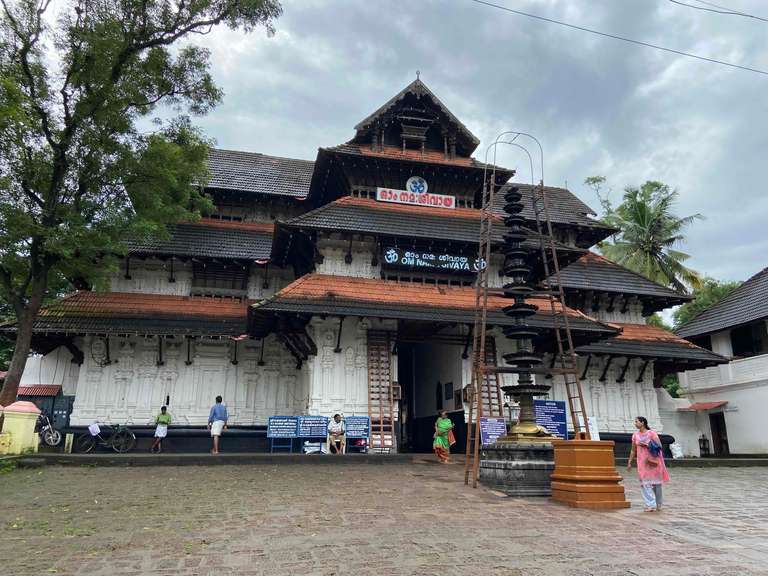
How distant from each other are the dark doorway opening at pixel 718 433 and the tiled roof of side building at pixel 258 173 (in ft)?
62.2

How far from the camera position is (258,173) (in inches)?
857

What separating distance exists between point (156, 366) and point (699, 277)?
31.8 metres

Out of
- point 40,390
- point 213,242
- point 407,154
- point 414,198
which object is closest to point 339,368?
point 414,198

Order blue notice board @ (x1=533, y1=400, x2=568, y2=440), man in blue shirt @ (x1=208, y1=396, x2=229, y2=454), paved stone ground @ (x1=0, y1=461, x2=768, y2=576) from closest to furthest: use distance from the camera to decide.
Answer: paved stone ground @ (x1=0, y1=461, x2=768, y2=576)
man in blue shirt @ (x1=208, y1=396, x2=229, y2=454)
blue notice board @ (x1=533, y1=400, x2=568, y2=440)

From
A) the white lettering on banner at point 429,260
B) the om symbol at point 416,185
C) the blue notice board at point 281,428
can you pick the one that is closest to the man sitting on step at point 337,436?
Answer: the blue notice board at point 281,428

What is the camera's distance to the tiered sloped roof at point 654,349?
713 inches

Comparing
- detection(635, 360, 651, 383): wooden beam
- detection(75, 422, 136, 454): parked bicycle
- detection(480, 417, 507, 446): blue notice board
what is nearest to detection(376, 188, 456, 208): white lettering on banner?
detection(480, 417, 507, 446): blue notice board

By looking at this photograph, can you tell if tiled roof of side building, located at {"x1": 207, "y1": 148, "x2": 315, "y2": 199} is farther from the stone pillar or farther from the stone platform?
the stone platform

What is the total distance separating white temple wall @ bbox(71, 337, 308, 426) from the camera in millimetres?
16281

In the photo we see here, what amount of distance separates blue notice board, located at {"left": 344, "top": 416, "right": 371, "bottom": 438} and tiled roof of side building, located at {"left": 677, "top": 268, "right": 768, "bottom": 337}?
1579 cm

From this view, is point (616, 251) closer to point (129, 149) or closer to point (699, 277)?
point (699, 277)

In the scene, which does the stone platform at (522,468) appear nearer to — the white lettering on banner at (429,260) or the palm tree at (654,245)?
the white lettering on banner at (429,260)

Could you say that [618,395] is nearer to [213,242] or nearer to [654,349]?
[654,349]

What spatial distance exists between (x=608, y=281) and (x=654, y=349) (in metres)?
3.17
